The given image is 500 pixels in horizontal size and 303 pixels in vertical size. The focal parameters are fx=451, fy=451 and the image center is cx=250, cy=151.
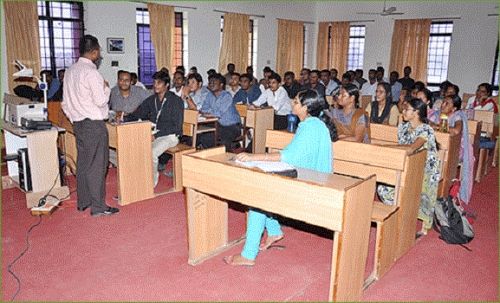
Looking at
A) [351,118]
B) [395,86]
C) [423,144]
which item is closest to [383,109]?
[351,118]

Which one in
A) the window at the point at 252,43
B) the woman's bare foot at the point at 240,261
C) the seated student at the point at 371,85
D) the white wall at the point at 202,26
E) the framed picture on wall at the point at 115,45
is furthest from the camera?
the window at the point at 252,43

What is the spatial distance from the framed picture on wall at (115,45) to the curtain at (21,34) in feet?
4.24

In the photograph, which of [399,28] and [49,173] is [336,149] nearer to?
[49,173]

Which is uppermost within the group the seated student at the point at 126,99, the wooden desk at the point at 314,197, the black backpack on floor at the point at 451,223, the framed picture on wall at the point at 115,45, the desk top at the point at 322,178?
the framed picture on wall at the point at 115,45

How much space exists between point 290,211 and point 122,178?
2289 mm

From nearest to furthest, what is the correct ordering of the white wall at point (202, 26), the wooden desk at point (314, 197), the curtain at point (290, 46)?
1. the wooden desk at point (314, 197)
2. the white wall at point (202, 26)
3. the curtain at point (290, 46)

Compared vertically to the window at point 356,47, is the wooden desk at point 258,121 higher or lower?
lower

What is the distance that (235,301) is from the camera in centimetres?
262

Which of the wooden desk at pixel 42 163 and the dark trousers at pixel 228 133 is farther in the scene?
the dark trousers at pixel 228 133

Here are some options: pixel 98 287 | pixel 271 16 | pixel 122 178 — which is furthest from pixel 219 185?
pixel 271 16

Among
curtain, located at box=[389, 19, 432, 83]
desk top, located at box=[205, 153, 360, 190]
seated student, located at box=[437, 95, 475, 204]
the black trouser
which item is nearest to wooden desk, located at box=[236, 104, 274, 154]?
the black trouser

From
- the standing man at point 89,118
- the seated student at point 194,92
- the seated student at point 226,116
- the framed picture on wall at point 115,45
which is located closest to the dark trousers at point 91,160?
the standing man at point 89,118

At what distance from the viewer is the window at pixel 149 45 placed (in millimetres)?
9414

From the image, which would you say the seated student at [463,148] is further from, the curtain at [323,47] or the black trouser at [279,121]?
the curtain at [323,47]
